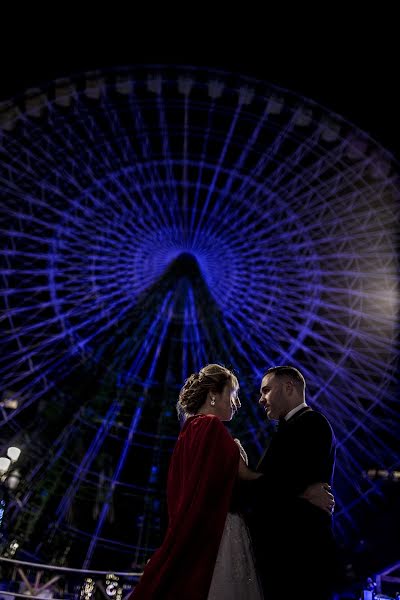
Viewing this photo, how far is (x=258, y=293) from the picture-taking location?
43.8ft

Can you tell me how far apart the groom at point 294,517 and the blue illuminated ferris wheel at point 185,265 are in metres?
8.85

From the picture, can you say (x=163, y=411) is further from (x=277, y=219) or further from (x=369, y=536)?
(x=369, y=536)

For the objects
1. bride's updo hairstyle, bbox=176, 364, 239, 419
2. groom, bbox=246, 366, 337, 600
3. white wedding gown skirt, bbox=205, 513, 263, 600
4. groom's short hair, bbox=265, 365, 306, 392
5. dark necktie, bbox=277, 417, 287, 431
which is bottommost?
white wedding gown skirt, bbox=205, 513, 263, 600

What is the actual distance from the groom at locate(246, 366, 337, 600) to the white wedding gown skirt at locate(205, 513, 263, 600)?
0.07m

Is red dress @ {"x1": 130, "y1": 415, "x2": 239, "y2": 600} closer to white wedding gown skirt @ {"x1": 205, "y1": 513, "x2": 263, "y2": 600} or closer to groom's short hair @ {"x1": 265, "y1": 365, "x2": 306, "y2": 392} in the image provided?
white wedding gown skirt @ {"x1": 205, "y1": 513, "x2": 263, "y2": 600}

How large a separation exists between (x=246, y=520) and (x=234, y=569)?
401mm

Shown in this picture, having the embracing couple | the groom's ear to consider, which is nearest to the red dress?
the embracing couple

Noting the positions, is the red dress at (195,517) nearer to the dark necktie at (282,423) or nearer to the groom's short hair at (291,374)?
the dark necktie at (282,423)

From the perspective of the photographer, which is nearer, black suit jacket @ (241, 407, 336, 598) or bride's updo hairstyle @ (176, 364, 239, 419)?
black suit jacket @ (241, 407, 336, 598)

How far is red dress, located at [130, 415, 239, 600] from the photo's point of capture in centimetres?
348

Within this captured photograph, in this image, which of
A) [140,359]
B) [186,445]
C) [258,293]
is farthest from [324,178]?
[186,445]

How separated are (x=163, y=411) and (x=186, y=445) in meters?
10.5

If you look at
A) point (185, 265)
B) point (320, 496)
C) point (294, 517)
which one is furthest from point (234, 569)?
point (185, 265)

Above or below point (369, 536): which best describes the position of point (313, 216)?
above
